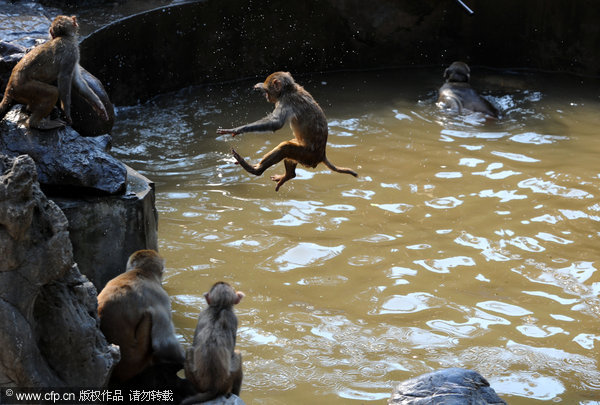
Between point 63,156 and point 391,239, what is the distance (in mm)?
3477

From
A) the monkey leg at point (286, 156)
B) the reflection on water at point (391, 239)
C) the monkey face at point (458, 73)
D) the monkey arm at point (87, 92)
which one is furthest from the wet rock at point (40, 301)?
the monkey face at point (458, 73)

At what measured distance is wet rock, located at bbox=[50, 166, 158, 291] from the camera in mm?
5980

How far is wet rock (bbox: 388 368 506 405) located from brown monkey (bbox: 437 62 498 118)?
252 inches

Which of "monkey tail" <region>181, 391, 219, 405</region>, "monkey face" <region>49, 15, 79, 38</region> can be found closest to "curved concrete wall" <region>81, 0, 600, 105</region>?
"monkey face" <region>49, 15, 79, 38</region>

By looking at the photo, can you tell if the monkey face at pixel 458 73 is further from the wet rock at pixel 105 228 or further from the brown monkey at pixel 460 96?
the wet rock at pixel 105 228

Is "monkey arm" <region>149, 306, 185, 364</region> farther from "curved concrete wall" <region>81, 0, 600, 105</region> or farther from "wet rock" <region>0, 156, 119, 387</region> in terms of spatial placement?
"curved concrete wall" <region>81, 0, 600, 105</region>

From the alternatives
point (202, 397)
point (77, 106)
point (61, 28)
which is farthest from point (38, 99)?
point (202, 397)

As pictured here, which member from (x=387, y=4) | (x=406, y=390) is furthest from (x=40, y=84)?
(x=387, y=4)

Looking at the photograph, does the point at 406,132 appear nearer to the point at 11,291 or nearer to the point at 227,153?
the point at 227,153

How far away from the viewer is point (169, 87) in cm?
1215

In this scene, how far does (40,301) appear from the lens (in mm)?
4352

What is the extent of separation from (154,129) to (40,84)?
476 cm

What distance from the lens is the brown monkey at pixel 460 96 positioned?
11328mm

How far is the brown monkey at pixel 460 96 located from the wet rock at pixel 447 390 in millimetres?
6413
